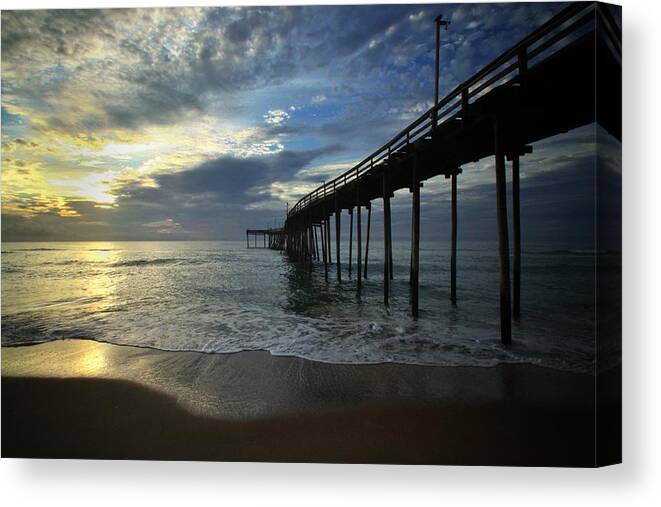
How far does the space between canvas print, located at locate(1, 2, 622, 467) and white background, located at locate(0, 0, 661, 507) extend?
6.4 inches

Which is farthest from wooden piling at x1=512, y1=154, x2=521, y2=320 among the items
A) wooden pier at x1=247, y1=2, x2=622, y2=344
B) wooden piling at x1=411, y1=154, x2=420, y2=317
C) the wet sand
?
wooden piling at x1=411, y1=154, x2=420, y2=317

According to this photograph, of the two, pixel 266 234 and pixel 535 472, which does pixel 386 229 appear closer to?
pixel 535 472

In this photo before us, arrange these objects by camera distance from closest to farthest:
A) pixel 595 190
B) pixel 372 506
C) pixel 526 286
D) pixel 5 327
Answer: pixel 372 506, pixel 595 190, pixel 5 327, pixel 526 286

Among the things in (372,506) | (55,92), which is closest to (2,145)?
(55,92)

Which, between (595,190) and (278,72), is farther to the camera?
(278,72)

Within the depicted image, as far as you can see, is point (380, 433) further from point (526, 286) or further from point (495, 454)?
point (526, 286)

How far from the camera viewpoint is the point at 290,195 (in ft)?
15.4

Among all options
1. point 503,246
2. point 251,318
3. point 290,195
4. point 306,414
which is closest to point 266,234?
point 290,195

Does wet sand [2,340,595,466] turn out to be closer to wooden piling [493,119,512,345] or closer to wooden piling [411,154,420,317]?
wooden piling [493,119,512,345]

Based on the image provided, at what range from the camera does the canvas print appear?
2.90m

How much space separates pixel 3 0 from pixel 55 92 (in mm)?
1078

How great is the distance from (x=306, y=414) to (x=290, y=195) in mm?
2973

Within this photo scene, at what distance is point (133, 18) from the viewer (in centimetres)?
346

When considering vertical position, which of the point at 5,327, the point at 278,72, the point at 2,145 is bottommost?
the point at 5,327
